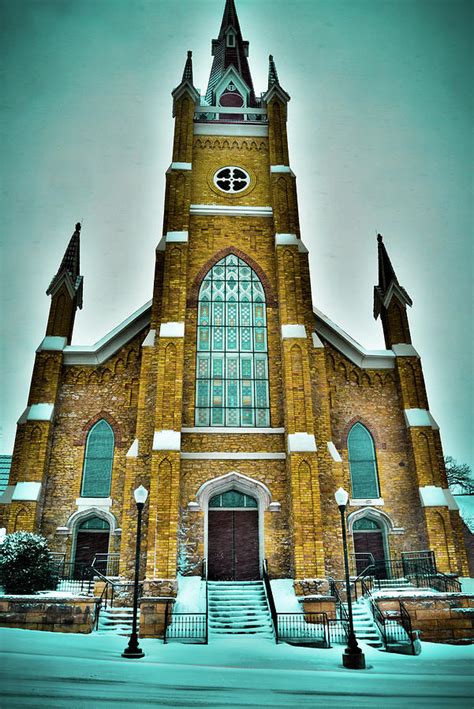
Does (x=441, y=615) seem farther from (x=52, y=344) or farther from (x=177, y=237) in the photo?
(x=52, y=344)

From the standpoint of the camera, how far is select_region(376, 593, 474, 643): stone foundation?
1291 cm

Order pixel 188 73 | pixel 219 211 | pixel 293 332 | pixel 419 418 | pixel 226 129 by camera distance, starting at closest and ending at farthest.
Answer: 1. pixel 293 332
2. pixel 419 418
3. pixel 219 211
4. pixel 226 129
5. pixel 188 73

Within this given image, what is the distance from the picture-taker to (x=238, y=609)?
1487 cm

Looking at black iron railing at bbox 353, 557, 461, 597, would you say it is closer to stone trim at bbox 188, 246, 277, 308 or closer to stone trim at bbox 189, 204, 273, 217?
stone trim at bbox 188, 246, 277, 308

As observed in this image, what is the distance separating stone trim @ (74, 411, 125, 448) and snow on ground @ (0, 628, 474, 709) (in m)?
8.60

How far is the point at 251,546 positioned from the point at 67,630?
263 inches

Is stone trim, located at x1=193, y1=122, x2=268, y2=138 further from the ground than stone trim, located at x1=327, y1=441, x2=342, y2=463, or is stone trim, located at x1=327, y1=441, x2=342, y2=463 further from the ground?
stone trim, located at x1=193, y1=122, x2=268, y2=138

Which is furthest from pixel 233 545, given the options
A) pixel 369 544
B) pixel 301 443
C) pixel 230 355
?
pixel 230 355

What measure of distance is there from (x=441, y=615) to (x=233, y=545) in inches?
256

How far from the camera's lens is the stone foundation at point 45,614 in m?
11.9

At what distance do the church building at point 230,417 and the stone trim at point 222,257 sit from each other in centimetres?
5

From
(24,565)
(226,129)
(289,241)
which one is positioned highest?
(226,129)

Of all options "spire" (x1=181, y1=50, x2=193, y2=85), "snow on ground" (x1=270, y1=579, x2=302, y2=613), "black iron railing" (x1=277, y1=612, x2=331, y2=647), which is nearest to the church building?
"snow on ground" (x1=270, y1=579, x2=302, y2=613)

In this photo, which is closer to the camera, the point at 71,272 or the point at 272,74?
the point at 71,272
